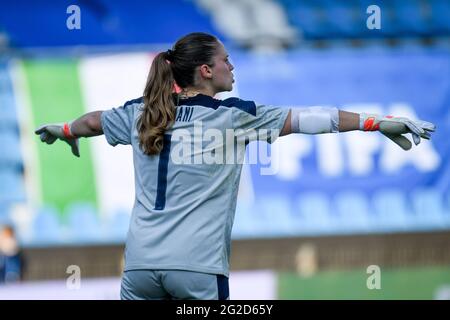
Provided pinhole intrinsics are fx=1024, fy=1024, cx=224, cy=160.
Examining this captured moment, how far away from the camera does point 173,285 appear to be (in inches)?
148

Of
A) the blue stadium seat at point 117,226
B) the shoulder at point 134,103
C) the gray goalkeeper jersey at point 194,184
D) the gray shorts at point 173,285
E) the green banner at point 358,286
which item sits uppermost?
the shoulder at point 134,103

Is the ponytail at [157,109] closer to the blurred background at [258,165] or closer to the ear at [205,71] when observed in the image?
the ear at [205,71]

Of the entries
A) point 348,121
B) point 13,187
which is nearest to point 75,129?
point 348,121

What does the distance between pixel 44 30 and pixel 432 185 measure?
5.34m

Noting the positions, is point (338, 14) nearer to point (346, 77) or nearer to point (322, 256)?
point (346, 77)

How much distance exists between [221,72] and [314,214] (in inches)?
353

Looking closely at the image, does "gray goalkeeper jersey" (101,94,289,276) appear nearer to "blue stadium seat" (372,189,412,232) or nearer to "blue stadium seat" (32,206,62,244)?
"blue stadium seat" (32,206,62,244)

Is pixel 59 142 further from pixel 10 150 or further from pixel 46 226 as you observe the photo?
pixel 46 226

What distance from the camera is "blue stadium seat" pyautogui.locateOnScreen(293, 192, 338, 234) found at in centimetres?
1278

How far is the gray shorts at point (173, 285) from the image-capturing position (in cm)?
374

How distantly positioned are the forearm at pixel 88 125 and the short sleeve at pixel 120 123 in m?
0.07

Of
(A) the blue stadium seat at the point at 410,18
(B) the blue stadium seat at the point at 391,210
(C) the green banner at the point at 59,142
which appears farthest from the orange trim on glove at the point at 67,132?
(A) the blue stadium seat at the point at 410,18

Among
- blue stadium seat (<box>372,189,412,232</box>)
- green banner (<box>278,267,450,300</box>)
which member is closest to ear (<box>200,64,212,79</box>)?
green banner (<box>278,267,450,300</box>)

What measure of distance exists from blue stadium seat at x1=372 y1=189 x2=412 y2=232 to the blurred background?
13 mm
